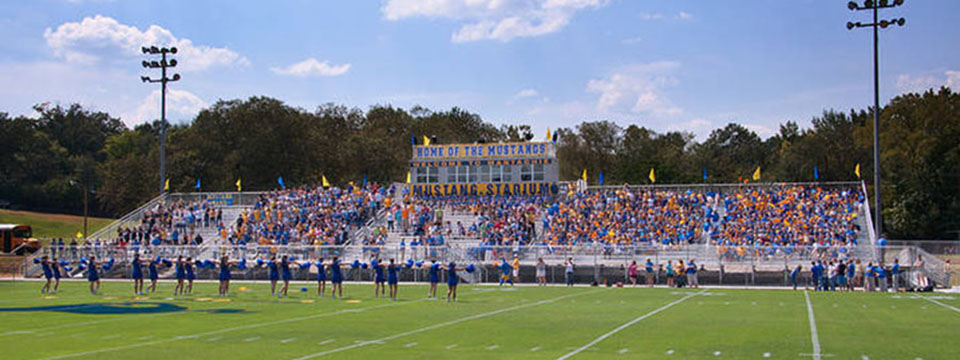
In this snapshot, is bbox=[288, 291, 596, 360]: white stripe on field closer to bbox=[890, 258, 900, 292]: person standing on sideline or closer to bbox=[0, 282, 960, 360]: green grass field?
bbox=[0, 282, 960, 360]: green grass field

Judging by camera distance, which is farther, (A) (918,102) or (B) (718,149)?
(B) (718,149)

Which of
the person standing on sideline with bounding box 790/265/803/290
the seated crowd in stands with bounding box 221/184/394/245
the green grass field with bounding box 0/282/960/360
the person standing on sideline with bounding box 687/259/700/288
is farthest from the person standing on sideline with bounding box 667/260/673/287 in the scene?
the seated crowd in stands with bounding box 221/184/394/245

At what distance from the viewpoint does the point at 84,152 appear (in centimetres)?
10562

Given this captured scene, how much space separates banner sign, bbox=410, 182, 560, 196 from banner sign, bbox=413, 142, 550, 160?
180 cm

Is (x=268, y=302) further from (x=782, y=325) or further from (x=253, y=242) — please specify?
(x=253, y=242)

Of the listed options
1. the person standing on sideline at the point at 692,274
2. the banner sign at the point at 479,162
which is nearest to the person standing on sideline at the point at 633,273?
the person standing on sideline at the point at 692,274

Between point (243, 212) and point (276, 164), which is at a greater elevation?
point (276, 164)

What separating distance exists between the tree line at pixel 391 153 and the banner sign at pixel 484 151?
1575 millimetres

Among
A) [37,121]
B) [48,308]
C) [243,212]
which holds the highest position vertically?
[37,121]

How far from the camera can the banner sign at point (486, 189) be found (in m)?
51.6

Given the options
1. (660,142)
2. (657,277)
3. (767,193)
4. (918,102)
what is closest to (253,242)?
(657,277)

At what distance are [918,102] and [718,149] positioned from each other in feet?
138

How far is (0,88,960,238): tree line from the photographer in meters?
59.5

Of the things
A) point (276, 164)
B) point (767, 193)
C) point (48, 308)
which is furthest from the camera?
point (276, 164)
